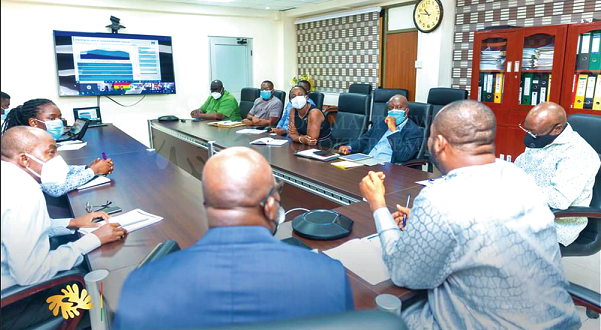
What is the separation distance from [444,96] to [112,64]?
4.94 meters

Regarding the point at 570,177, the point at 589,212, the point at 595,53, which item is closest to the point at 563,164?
the point at 570,177

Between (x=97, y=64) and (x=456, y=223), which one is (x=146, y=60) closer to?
(x=97, y=64)

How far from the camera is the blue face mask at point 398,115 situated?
3.24 metres

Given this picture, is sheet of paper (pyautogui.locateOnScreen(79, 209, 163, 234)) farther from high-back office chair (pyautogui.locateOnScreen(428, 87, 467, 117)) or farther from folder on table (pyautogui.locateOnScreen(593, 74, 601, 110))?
folder on table (pyautogui.locateOnScreen(593, 74, 601, 110))

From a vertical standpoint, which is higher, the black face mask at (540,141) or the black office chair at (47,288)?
the black face mask at (540,141)

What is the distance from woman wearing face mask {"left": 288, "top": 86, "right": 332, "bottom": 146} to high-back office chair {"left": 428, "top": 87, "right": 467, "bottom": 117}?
113 centimetres

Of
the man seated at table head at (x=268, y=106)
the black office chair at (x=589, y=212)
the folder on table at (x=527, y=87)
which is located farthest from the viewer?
the man seated at table head at (x=268, y=106)

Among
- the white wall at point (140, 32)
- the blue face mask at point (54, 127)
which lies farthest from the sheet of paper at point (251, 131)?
the white wall at point (140, 32)

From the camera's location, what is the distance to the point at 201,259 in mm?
756

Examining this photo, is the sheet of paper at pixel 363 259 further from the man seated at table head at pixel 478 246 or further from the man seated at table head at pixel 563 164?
the man seated at table head at pixel 563 164

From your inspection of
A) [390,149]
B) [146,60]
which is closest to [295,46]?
[146,60]

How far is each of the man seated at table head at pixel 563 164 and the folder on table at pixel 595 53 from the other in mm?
1962

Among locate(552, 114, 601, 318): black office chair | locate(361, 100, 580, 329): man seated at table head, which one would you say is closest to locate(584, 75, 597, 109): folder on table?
locate(552, 114, 601, 318): black office chair

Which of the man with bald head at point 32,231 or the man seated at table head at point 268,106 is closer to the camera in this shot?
the man with bald head at point 32,231
